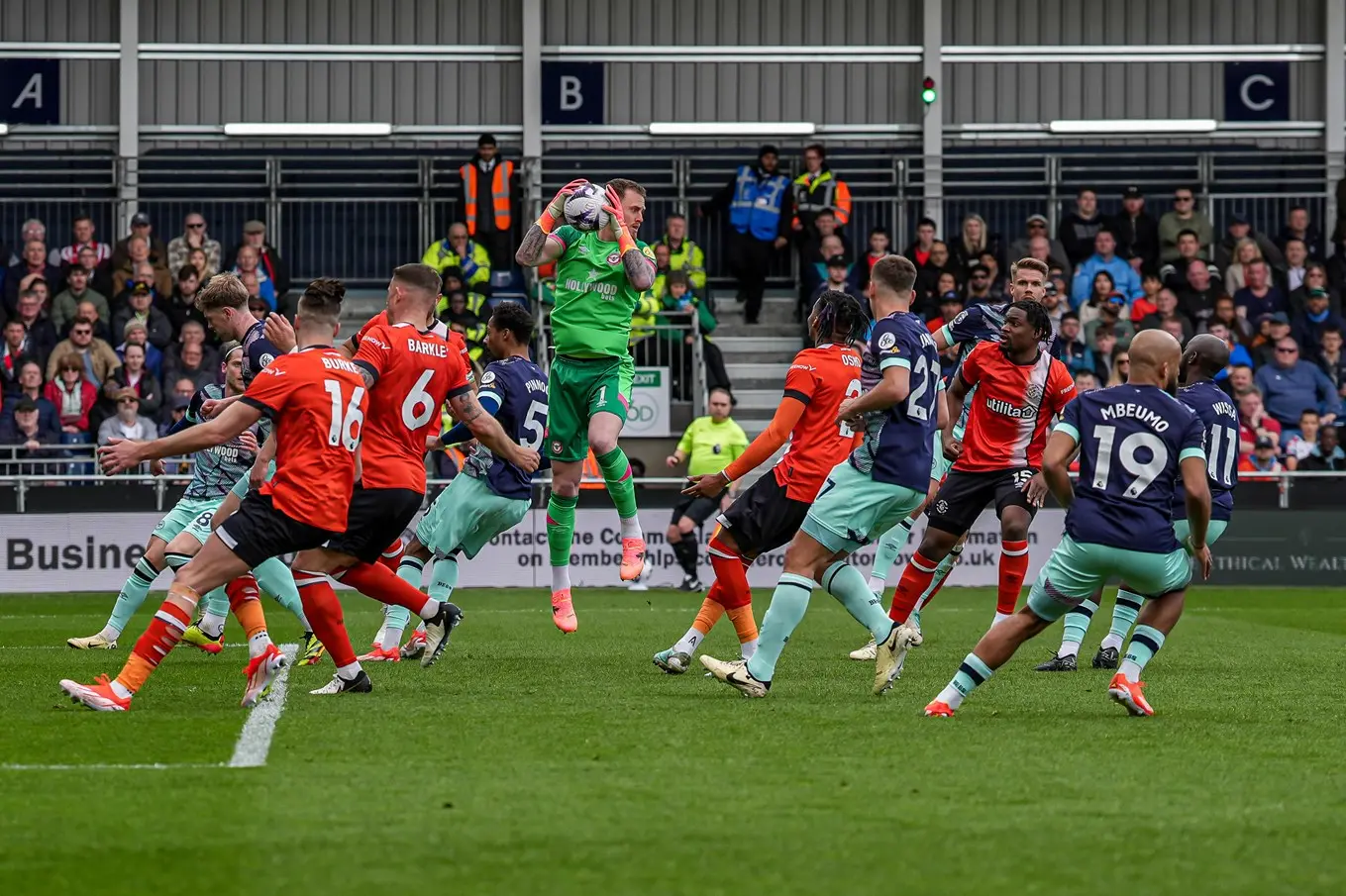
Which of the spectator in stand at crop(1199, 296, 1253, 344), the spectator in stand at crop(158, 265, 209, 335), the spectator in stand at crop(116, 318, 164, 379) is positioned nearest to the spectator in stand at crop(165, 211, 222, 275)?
the spectator in stand at crop(158, 265, 209, 335)

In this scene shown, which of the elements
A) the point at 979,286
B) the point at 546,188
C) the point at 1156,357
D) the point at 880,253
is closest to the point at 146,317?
the point at 546,188

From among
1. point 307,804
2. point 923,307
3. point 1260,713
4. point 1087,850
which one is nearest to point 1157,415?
point 1260,713

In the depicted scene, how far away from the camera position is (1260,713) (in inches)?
350

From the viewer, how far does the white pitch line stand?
23.1ft

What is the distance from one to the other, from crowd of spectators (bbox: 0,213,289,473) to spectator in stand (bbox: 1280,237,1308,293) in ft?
43.9

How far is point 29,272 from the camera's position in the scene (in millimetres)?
23781

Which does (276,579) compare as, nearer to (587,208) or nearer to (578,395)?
(578,395)

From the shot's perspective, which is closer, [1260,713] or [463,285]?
[1260,713]

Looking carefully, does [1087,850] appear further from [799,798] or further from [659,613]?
[659,613]

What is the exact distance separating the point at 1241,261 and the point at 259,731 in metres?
19.9

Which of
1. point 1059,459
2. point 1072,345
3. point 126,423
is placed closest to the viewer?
point 1059,459

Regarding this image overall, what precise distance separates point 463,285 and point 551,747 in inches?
667

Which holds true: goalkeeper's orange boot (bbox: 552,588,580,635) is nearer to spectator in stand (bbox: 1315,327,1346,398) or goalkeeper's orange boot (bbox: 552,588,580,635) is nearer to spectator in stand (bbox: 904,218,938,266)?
spectator in stand (bbox: 904,218,938,266)

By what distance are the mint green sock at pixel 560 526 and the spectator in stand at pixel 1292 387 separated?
1358 centimetres
